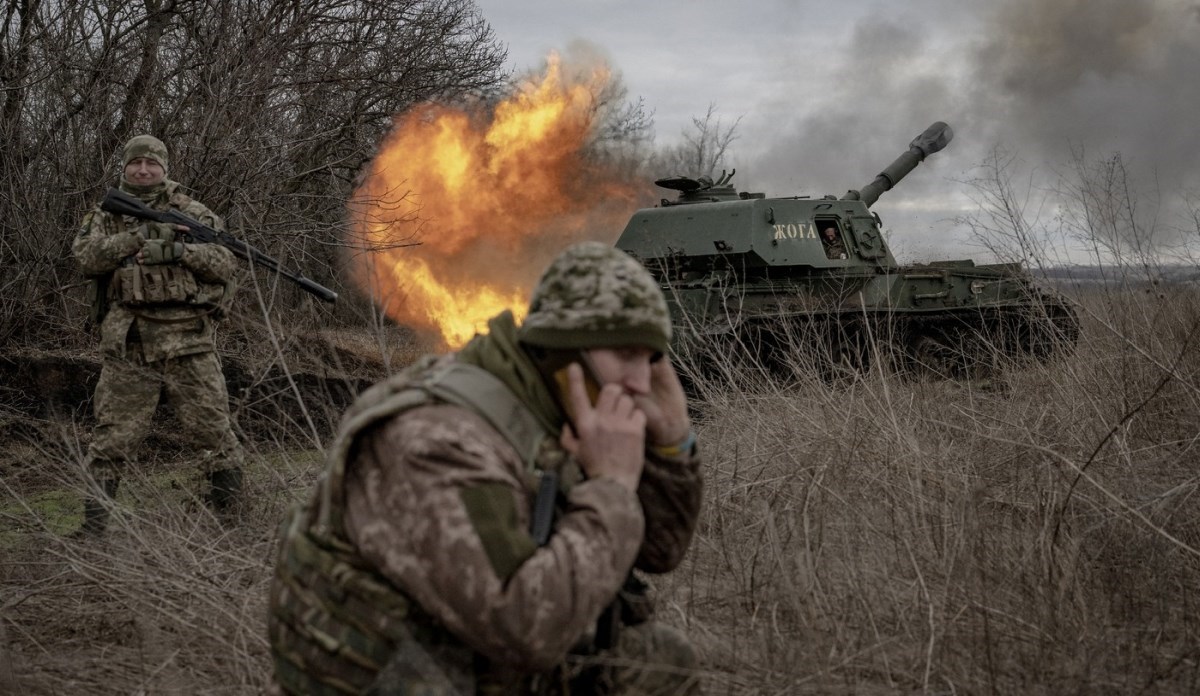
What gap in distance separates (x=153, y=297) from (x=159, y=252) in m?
0.22

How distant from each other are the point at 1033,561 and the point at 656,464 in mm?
1750

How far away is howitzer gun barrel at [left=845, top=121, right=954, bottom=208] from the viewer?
12961 mm

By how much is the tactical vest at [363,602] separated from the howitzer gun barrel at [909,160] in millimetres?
11201

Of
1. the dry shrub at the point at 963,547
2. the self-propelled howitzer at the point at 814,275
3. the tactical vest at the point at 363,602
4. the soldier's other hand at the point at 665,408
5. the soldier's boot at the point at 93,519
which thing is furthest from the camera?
the self-propelled howitzer at the point at 814,275

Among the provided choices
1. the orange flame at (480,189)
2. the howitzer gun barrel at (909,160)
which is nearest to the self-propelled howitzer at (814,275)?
the howitzer gun barrel at (909,160)

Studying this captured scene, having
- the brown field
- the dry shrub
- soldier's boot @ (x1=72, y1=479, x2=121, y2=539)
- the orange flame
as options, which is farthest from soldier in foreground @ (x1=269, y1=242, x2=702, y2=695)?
the orange flame

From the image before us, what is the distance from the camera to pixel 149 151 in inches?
229

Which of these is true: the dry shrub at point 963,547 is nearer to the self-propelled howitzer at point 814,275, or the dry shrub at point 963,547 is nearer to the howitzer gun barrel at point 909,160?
the self-propelled howitzer at point 814,275

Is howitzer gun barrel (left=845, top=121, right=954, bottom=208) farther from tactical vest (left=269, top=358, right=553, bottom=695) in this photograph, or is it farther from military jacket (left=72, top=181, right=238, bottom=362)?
Result: tactical vest (left=269, top=358, right=553, bottom=695)

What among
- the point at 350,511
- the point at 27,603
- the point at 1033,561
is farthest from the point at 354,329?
the point at 350,511

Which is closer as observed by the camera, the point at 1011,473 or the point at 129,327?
the point at 1011,473

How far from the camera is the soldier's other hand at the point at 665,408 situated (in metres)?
2.29

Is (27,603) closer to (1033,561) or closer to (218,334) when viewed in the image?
(1033,561)

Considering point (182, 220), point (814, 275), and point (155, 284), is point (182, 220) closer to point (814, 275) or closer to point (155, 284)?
point (155, 284)
